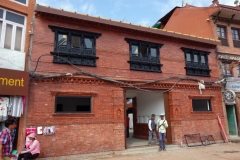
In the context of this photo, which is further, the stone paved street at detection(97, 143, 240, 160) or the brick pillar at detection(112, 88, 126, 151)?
the brick pillar at detection(112, 88, 126, 151)

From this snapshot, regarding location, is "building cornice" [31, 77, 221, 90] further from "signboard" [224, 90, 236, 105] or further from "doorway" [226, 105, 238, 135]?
"doorway" [226, 105, 238, 135]

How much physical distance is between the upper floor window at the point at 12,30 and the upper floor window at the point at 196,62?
9.26 meters

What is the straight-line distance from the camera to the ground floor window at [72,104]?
28.9 feet

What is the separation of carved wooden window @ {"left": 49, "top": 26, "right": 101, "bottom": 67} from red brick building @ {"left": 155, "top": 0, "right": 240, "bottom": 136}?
357 inches

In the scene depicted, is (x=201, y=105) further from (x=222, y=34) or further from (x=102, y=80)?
(x=102, y=80)

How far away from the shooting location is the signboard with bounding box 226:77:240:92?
13.4 m

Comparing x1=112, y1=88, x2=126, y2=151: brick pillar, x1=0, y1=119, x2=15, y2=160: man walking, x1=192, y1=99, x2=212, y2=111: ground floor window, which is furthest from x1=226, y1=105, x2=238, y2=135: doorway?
x1=0, y1=119, x2=15, y2=160: man walking

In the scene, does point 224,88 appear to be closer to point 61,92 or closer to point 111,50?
point 111,50

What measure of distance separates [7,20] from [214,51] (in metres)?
12.7

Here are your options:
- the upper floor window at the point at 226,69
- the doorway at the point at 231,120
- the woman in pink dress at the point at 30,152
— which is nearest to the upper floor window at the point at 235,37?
the upper floor window at the point at 226,69

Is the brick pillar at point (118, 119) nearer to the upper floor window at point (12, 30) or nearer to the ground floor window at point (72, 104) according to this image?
the ground floor window at point (72, 104)

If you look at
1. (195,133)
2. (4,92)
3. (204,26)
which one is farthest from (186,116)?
(4,92)

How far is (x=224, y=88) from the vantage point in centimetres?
1347

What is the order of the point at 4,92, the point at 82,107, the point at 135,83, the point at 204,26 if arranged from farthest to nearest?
the point at 204,26 → the point at 135,83 → the point at 82,107 → the point at 4,92
